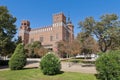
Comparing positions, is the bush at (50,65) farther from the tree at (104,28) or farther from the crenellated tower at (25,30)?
the crenellated tower at (25,30)

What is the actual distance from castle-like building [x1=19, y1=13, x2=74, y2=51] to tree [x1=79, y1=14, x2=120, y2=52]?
102 ft

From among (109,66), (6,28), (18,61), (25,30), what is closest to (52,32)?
(25,30)

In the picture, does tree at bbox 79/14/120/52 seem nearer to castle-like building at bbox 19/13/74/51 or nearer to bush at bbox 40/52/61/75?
bush at bbox 40/52/61/75

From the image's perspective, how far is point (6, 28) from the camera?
24891mm

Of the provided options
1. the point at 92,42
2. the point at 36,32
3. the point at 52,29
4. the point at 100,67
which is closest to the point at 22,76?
the point at 100,67

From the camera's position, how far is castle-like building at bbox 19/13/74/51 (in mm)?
60194

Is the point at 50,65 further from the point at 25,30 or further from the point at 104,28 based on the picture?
the point at 25,30

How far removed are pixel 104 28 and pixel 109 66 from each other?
1132 cm

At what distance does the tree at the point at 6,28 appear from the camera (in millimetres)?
23000

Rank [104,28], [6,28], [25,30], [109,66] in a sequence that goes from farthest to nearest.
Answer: [25,30], [6,28], [104,28], [109,66]

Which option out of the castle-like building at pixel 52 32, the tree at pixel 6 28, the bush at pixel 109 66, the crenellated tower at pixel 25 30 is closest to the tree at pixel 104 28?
the bush at pixel 109 66

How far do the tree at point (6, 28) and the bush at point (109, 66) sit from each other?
15.6m

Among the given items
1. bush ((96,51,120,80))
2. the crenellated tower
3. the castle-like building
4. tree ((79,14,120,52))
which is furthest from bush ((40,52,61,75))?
the crenellated tower

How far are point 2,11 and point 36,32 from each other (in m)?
47.8
